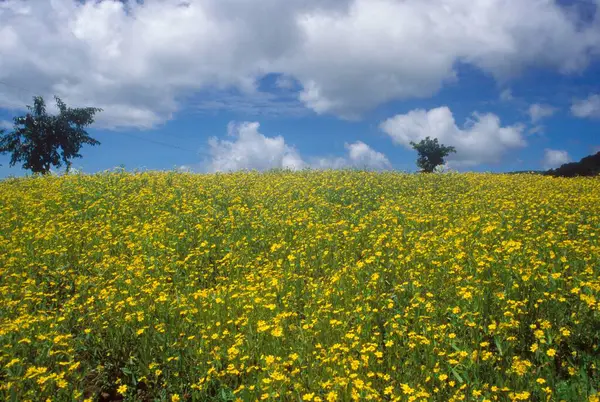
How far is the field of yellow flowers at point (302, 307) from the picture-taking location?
5531 mm

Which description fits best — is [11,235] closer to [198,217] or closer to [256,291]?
[198,217]

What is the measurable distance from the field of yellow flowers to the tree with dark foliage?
18.3m

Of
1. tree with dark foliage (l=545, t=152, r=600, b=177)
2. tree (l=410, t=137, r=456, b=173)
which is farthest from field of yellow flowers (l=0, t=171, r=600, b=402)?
tree (l=410, t=137, r=456, b=173)

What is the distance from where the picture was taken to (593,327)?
19.5ft

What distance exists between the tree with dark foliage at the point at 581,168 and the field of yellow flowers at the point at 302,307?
18281 millimetres

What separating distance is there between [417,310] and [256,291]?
262 cm

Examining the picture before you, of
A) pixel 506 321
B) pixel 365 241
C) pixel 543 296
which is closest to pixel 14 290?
pixel 365 241

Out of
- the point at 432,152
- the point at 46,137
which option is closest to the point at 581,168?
the point at 432,152

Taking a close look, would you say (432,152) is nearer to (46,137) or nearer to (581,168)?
(581,168)

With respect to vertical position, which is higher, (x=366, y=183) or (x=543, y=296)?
(x=366, y=183)

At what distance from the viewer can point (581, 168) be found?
95.1ft

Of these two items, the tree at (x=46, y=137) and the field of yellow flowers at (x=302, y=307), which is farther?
the tree at (x=46, y=137)

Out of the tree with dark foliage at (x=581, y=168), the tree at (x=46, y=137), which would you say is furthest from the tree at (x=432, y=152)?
the tree at (x=46, y=137)

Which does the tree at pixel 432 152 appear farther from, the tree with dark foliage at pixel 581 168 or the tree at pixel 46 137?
the tree at pixel 46 137
